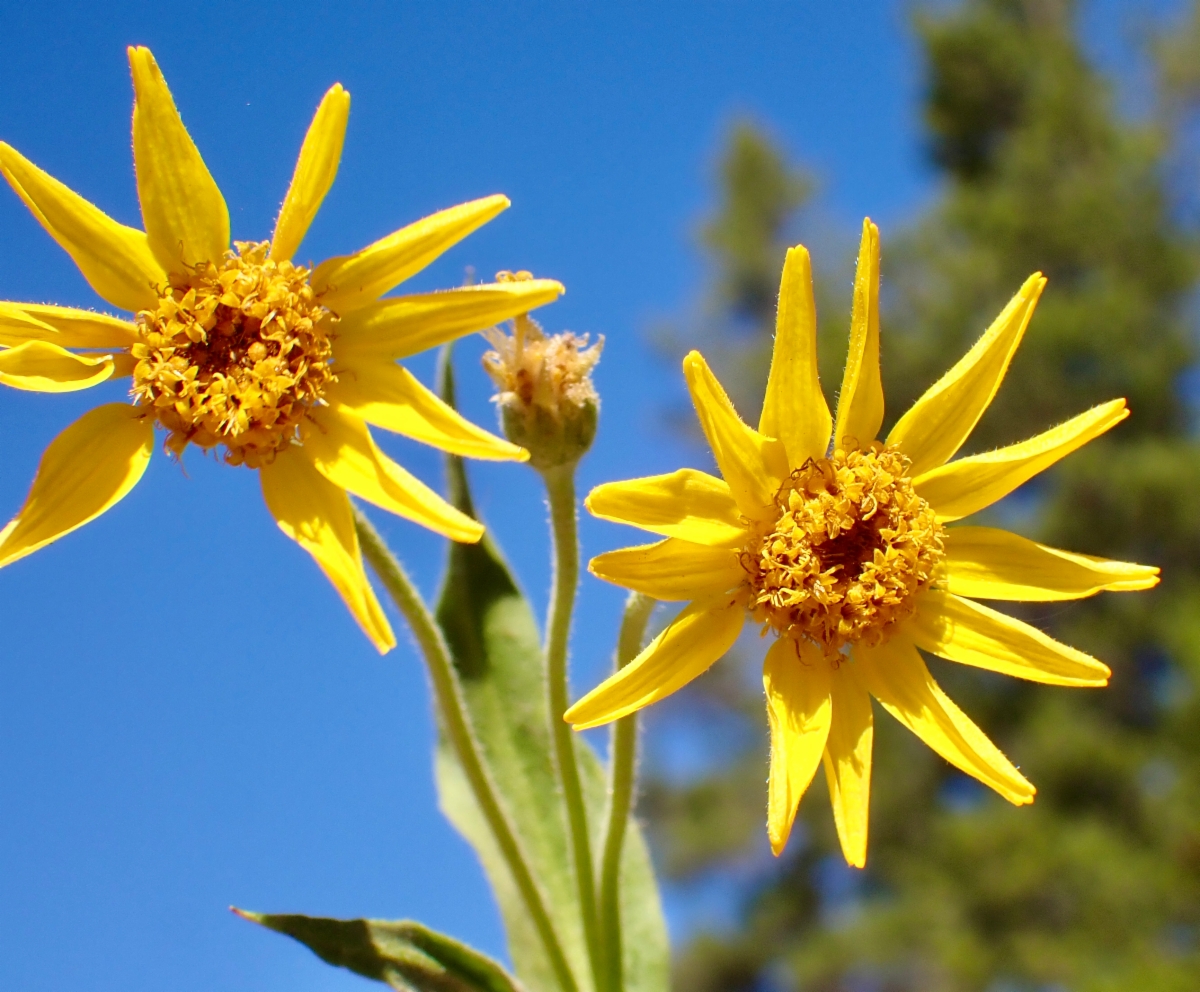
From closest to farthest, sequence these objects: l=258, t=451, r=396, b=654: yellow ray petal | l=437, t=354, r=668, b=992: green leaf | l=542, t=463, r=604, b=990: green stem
→ l=258, t=451, r=396, b=654: yellow ray petal < l=542, t=463, r=604, b=990: green stem < l=437, t=354, r=668, b=992: green leaf

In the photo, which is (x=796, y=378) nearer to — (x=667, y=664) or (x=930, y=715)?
(x=667, y=664)

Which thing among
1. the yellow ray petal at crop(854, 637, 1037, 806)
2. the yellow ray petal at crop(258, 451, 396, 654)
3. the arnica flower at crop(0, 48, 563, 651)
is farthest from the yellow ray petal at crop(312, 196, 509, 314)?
the yellow ray petal at crop(854, 637, 1037, 806)

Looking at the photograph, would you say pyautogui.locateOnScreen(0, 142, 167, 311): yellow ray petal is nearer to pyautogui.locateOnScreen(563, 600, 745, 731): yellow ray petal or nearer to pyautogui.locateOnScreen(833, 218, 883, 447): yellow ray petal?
pyautogui.locateOnScreen(563, 600, 745, 731): yellow ray petal

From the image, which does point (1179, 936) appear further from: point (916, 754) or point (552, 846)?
point (552, 846)

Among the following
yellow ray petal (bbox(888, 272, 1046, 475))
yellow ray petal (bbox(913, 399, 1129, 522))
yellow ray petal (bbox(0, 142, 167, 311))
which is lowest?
yellow ray petal (bbox(913, 399, 1129, 522))

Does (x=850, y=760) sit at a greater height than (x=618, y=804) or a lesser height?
lesser

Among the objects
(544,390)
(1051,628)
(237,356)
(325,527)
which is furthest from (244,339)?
(1051,628)

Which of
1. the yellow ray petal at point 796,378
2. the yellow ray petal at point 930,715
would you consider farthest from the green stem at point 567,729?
the yellow ray petal at point 930,715
